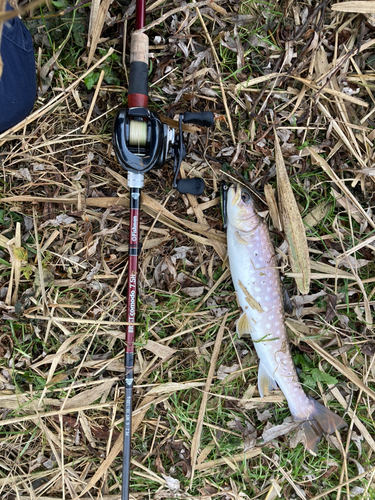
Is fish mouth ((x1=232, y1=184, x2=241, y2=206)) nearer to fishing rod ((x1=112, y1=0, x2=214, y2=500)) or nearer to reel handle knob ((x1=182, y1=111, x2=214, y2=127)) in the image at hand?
fishing rod ((x1=112, y1=0, x2=214, y2=500))

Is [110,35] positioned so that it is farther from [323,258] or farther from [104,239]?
[323,258]

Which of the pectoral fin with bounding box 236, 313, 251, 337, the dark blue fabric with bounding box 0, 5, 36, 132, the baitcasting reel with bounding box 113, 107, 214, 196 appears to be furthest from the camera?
the pectoral fin with bounding box 236, 313, 251, 337

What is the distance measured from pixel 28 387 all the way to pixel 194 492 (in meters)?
1.35

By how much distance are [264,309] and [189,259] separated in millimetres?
606

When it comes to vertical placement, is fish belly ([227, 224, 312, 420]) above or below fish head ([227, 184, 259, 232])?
below

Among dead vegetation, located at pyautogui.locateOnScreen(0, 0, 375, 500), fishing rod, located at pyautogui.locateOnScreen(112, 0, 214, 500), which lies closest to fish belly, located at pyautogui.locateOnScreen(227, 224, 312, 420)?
dead vegetation, located at pyautogui.locateOnScreen(0, 0, 375, 500)

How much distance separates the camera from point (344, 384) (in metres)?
2.52

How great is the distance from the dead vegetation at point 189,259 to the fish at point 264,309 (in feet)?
0.36

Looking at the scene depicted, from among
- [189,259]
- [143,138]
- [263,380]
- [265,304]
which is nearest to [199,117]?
[143,138]

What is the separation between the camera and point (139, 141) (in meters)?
2.04

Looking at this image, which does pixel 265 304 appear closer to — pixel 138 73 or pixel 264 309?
pixel 264 309

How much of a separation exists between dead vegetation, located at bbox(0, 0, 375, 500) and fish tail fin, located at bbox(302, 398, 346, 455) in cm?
9

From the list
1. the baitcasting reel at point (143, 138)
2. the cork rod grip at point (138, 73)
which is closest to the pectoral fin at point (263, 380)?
the baitcasting reel at point (143, 138)

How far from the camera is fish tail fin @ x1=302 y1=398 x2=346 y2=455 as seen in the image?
245 cm
